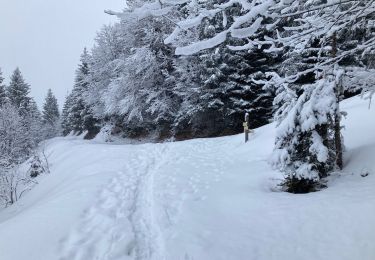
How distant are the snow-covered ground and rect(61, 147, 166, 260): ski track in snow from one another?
17mm

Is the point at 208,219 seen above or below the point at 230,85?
below

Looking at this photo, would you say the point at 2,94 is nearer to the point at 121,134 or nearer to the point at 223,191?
the point at 121,134

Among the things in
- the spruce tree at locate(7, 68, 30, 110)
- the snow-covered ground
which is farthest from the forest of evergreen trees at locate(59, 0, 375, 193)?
the spruce tree at locate(7, 68, 30, 110)

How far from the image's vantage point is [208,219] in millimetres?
6555

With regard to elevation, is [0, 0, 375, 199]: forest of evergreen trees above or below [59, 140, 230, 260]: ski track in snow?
Result: above

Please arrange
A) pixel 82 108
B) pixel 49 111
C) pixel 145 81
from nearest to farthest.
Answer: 1. pixel 145 81
2. pixel 82 108
3. pixel 49 111

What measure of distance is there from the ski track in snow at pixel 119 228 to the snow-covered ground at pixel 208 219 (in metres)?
0.02

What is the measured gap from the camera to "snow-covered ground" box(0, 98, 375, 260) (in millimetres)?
5238

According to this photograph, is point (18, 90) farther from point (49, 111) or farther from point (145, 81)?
point (145, 81)

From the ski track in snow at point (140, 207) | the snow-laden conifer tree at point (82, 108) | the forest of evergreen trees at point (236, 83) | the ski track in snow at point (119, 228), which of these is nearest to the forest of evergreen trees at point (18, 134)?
the snow-laden conifer tree at point (82, 108)

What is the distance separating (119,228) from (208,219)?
162cm

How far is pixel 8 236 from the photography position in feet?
20.2

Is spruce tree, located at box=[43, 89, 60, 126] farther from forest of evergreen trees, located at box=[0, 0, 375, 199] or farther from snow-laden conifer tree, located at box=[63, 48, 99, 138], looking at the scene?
forest of evergreen trees, located at box=[0, 0, 375, 199]

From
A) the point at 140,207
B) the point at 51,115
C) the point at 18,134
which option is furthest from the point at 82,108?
the point at 140,207
